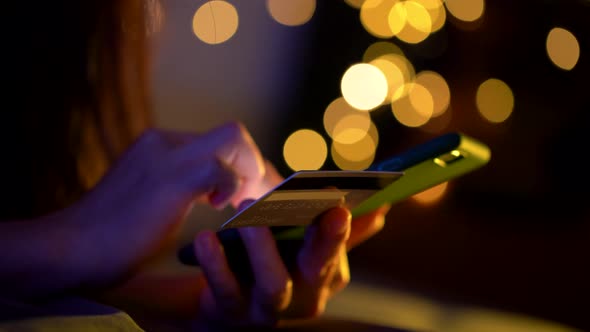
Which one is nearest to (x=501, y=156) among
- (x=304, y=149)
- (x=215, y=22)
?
(x=304, y=149)

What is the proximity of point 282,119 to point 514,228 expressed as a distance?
1085mm

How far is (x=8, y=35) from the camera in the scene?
104cm

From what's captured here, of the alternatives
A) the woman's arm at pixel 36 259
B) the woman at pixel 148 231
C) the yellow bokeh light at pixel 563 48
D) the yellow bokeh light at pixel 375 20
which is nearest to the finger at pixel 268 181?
the woman at pixel 148 231

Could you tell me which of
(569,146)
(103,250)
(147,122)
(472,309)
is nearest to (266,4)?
(569,146)

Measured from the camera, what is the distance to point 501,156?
7.89ft

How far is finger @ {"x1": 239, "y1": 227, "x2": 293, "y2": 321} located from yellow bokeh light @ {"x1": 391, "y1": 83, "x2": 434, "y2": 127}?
2.00 meters

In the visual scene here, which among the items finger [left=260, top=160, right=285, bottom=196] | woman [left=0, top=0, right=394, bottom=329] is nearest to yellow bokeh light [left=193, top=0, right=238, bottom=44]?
woman [left=0, top=0, right=394, bottom=329]

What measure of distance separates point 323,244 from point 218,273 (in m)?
0.12

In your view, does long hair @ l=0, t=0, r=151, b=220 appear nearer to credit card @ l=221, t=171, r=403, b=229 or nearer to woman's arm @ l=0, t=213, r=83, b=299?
woman's arm @ l=0, t=213, r=83, b=299

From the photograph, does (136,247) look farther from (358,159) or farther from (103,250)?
(358,159)

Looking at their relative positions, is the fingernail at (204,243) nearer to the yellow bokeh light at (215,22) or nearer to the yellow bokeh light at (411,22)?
the yellow bokeh light at (215,22)

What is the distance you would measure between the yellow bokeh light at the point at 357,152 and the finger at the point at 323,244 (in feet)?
6.41

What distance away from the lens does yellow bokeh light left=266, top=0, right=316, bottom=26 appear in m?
2.60

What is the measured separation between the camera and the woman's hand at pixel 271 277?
67cm
